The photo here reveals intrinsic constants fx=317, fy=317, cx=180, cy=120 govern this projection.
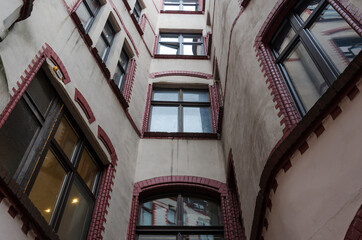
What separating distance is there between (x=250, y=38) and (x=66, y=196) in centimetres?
442

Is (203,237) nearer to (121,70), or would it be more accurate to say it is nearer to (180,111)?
(180,111)

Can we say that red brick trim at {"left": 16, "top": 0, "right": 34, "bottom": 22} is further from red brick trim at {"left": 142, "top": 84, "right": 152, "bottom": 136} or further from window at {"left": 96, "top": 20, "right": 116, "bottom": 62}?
red brick trim at {"left": 142, "top": 84, "right": 152, "bottom": 136}

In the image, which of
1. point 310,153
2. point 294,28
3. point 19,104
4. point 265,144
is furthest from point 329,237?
point 19,104

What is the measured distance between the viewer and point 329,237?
3.00m

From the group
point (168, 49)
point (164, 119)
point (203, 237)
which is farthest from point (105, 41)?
point (203, 237)

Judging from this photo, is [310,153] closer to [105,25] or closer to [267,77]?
[267,77]

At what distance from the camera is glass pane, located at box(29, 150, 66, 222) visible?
4789mm

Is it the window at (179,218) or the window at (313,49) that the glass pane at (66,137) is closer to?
the window at (179,218)

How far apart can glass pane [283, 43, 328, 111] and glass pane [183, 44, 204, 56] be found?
9748 millimetres

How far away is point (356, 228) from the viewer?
2.64m

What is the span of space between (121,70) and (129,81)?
45cm

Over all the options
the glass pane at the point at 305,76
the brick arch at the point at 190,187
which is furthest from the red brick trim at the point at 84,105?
the glass pane at the point at 305,76

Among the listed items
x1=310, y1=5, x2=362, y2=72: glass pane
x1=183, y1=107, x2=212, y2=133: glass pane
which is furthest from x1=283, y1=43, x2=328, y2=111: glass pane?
x1=183, y1=107, x2=212, y2=133: glass pane

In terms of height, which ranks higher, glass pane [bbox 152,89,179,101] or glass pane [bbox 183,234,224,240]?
glass pane [bbox 152,89,179,101]
